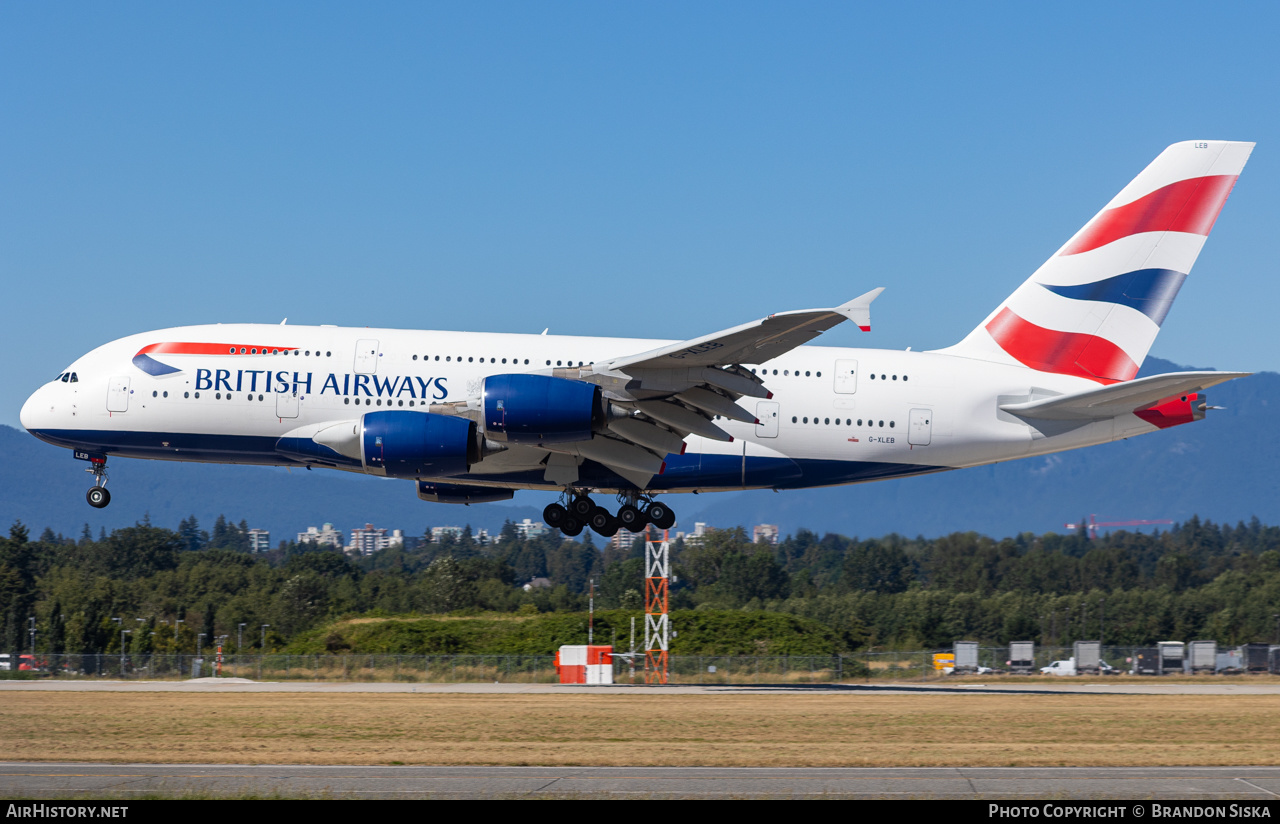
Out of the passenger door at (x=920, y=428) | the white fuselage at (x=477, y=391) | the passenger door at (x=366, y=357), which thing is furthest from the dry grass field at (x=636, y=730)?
the passenger door at (x=366, y=357)

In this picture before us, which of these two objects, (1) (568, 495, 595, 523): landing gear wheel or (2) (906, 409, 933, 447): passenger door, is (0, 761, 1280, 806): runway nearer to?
(2) (906, 409, 933, 447): passenger door

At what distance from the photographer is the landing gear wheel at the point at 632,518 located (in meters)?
34.4

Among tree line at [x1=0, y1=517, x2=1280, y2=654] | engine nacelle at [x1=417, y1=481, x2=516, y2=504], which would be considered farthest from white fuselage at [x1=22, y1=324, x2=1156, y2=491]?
tree line at [x1=0, y1=517, x2=1280, y2=654]

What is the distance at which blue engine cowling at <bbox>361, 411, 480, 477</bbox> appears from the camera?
2952 centimetres

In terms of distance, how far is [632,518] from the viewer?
113ft

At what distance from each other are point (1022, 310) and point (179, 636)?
2683 inches

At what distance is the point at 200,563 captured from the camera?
138 meters

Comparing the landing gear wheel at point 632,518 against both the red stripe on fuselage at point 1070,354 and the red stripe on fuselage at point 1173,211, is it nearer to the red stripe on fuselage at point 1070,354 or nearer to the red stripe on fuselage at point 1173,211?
the red stripe on fuselage at point 1070,354

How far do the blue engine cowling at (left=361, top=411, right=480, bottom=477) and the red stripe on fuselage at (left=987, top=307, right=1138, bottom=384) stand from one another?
1532cm

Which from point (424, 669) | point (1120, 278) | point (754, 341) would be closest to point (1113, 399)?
point (1120, 278)
